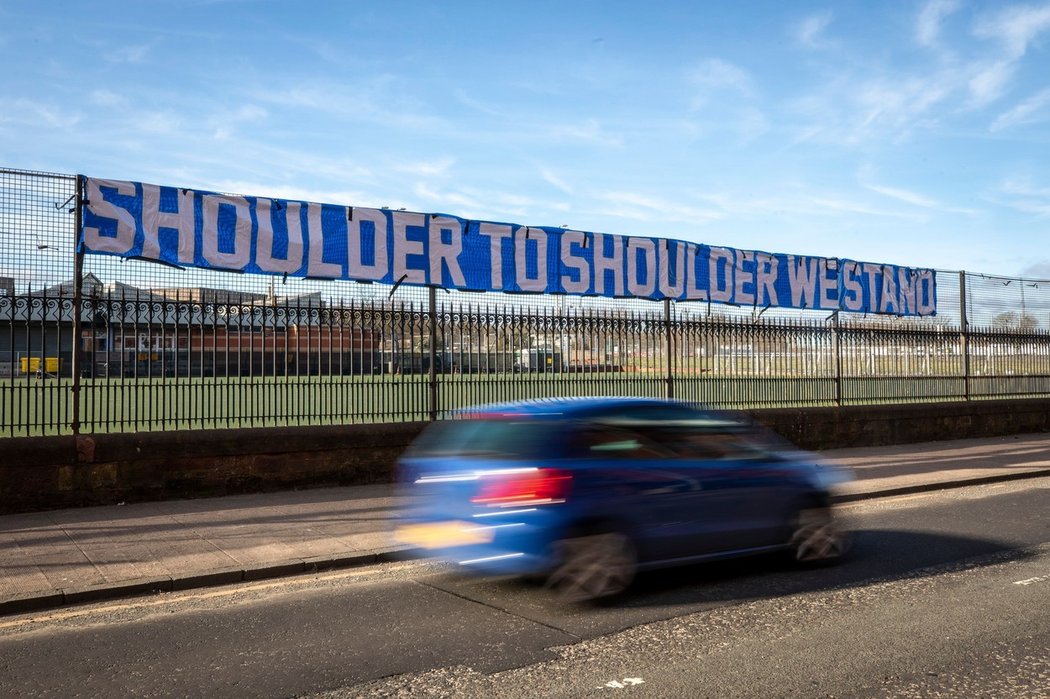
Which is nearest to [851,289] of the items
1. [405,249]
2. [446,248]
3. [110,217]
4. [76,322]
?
[446,248]

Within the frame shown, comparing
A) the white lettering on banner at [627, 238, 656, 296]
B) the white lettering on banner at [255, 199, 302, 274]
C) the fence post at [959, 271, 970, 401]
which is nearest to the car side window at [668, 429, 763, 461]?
the white lettering on banner at [255, 199, 302, 274]

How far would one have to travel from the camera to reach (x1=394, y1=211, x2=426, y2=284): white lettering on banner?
1396 cm

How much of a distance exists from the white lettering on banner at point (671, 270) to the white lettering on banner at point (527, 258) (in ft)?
8.70

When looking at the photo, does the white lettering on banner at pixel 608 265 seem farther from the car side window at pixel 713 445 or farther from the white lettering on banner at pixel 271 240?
the car side window at pixel 713 445

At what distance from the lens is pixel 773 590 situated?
680 cm

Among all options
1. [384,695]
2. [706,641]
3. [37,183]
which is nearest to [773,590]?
[706,641]

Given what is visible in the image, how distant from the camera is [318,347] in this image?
12383 mm

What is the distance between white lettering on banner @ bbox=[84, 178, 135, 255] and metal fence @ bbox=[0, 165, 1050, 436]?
0.18 m

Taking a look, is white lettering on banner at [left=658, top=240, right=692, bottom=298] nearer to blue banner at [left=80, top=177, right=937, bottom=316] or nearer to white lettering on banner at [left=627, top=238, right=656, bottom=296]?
blue banner at [left=80, top=177, right=937, bottom=316]

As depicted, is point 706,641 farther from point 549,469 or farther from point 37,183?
point 37,183

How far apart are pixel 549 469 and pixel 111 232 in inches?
→ 311

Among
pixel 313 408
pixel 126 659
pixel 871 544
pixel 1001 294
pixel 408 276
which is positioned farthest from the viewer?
pixel 1001 294

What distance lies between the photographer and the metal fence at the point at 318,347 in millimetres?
10711

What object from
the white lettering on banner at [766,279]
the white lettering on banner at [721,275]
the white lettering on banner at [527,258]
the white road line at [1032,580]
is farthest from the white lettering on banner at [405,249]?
the white road line at [1032,580]
